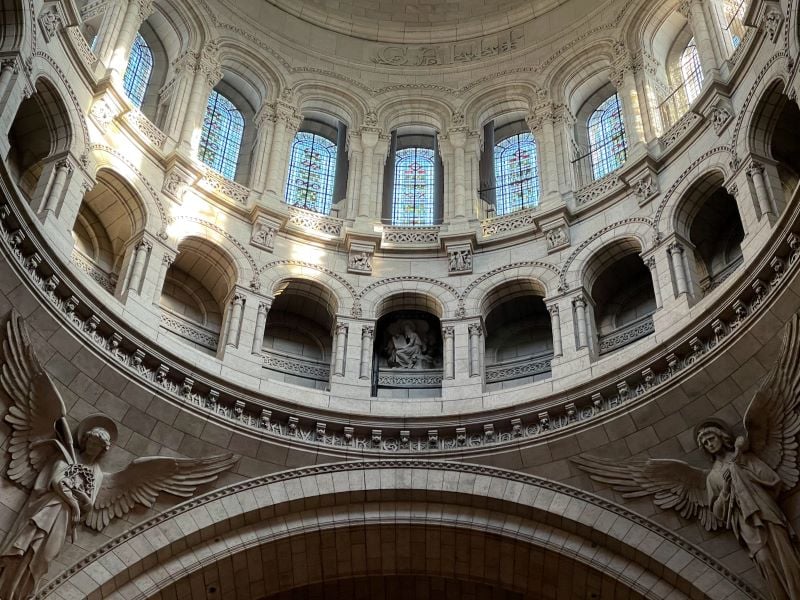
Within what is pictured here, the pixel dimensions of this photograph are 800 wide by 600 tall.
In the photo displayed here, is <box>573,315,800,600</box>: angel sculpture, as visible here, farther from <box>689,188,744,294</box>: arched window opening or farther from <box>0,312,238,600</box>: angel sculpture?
<box>0,312,238,600</box>: angel sculpture

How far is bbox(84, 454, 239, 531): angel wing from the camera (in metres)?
17.6

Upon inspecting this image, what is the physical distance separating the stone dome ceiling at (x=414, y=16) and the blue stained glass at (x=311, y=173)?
362cm

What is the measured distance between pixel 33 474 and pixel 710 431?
11.1 meters

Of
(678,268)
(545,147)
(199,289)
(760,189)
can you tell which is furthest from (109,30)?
(760,189)

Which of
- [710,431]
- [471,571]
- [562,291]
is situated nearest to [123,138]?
[562,291]

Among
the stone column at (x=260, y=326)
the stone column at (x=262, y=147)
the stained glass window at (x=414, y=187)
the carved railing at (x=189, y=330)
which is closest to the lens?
the stone column at (x=260, y=326)

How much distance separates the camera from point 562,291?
21.7 meters

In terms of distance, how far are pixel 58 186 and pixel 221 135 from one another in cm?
691

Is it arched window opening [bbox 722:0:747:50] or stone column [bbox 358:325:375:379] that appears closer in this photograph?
stone column [bbox 358:325:375:379]

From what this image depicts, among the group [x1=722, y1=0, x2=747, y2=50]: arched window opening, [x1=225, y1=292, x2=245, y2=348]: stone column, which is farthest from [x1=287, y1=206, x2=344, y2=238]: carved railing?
[x1=722, y1=0, x2=747, y2=50]: arched window opening

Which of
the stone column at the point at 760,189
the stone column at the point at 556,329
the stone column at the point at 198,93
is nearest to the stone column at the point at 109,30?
the stone column at the point at 198,93

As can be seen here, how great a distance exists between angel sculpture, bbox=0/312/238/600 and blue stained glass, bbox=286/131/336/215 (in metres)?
9.10

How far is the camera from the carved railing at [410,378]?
21.9 m

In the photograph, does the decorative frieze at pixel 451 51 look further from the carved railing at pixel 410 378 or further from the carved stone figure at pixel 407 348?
the carved railing at pixel 410 378
